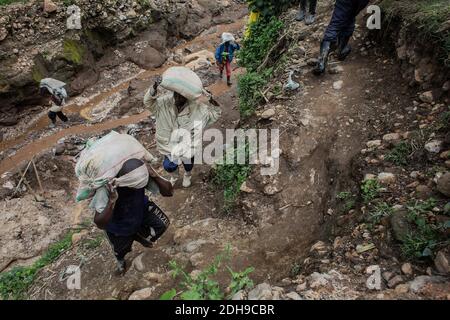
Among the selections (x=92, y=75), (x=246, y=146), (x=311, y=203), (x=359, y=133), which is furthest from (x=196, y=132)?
(x=92, y=75)

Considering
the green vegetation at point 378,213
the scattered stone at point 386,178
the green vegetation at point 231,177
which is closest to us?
the green vegetation at point 378,213

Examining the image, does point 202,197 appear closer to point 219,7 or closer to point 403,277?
point 403,277

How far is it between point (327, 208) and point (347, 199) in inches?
9.2

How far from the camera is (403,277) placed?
8.89ft

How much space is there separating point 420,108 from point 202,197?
2.74 metres

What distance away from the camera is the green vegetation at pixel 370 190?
3432 millimetres

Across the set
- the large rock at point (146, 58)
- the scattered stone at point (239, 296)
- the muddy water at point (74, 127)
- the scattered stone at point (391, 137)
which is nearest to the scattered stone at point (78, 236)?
the scattered stone at point (239, 296)

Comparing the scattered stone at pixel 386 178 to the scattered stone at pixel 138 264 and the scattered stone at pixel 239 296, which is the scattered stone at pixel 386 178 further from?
the scattered stone at pixel 138 264

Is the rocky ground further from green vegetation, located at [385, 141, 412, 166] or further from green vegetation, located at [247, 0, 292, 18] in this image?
green vegetation, located at [247, 0, 292, 18]

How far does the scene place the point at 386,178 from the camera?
11.6ft

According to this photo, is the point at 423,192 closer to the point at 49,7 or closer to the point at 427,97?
the point at 427,97

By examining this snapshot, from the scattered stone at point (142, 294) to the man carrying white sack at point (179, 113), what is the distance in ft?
5.72

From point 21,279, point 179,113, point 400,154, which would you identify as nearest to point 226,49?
point 179,113

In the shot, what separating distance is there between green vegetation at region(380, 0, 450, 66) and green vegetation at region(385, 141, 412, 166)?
100 centimetres
